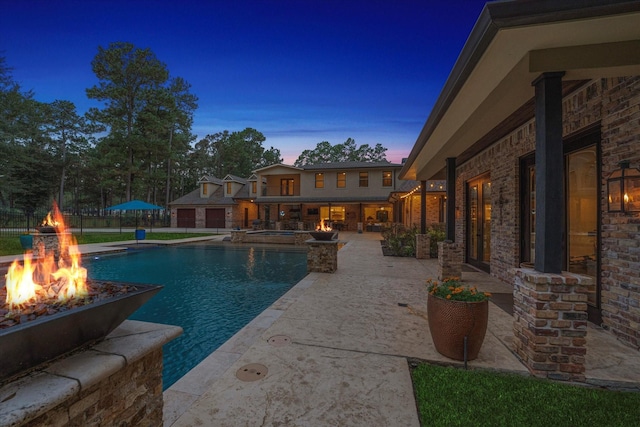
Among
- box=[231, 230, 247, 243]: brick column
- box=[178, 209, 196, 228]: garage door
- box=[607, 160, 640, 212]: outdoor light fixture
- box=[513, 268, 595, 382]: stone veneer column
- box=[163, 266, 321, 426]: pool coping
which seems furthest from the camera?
box=[178, 209, 196, 228]: garage door

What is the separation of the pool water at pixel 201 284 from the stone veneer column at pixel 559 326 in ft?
12.7

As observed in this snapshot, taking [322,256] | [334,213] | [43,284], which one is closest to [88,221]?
[334,213]

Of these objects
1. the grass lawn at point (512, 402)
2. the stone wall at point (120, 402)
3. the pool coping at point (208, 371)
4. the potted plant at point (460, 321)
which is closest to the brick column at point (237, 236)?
the pool coping at point (208, 371)

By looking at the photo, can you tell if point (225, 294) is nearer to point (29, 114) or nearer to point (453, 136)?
point (453, 136)

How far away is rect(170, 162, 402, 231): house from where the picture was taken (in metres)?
24.5

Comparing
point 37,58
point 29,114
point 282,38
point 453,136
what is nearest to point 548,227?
point 453,136

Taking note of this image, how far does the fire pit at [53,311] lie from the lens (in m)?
1.23

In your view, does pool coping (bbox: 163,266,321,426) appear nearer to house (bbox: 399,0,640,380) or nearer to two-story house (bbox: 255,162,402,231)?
house (bbox: 399,0,640,380)

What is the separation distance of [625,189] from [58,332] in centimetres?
542

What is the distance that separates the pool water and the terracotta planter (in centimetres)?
301

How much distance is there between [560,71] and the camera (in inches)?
117

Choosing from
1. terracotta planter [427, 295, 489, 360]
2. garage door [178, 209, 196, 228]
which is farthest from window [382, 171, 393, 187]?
terracotta planter [427, 295, 489, 360]

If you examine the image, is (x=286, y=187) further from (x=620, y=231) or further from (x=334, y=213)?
(x=620, y=231)

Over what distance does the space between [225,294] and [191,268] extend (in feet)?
12.2
